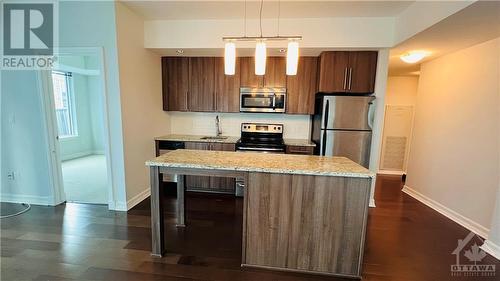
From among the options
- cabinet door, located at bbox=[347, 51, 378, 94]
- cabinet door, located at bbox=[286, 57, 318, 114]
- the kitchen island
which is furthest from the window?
cabinet door, located at bbox=[347, 51, 378, 94]

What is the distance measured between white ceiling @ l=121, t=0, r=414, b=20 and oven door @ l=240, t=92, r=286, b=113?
1.23 m

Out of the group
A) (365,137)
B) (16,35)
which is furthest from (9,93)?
(365,137)

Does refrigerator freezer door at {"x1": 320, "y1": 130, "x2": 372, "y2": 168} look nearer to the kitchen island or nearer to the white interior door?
the kitchen island

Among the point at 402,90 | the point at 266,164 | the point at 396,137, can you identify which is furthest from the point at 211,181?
the point at 402,90

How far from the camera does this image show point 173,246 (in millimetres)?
2457

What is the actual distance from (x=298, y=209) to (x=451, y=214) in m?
2.76

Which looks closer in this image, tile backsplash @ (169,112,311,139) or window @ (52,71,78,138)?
tile backsplash @ (169,112,311,139)

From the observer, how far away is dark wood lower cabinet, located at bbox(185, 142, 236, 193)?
3.92 metres

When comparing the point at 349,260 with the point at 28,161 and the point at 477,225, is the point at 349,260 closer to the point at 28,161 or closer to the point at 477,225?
the point at 477,225

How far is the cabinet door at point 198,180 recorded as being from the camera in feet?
12.9

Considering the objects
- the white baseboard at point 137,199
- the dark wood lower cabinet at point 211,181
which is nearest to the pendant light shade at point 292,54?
the dark wood lower cabinet at point 211,181

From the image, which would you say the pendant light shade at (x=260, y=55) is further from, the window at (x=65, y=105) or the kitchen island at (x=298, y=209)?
the window at (x=65, y=105)

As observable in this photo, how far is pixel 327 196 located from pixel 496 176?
2306 millimetres

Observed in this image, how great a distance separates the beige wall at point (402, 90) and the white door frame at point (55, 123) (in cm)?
563
